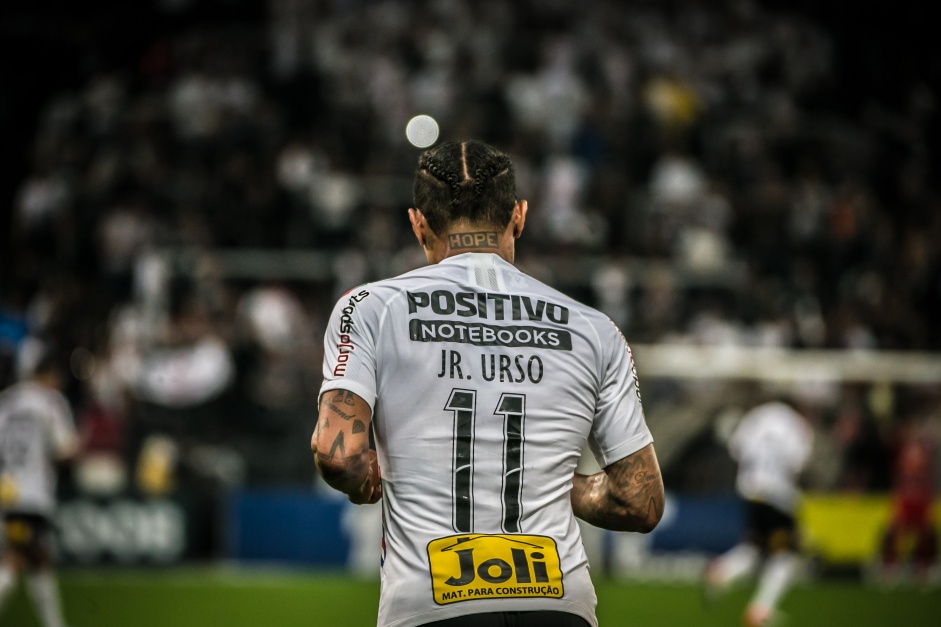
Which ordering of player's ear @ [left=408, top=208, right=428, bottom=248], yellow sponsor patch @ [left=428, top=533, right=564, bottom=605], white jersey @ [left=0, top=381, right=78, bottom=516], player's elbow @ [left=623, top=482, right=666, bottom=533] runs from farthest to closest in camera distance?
white jersey @ [left=0, top=381, right=78, bottom=516], player's ear @ [left=408, top=208, right=428, bottom=248], player's elbow @ [left=623, top=482, right=666, bottom=533], yellow sponsor patch @ [left=428, top=533, right=564, bottom=605]

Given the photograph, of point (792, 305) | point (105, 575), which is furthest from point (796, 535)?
point (105, 575)

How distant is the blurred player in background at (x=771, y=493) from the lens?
42.1 feet

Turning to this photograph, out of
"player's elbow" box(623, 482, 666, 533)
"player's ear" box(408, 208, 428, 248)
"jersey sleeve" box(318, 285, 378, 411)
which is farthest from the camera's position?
"player's ear" box(408, 208, 428, 248)

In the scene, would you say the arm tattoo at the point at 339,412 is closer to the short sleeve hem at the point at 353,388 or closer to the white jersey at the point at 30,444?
the short sleeve hem at the point at 353,388

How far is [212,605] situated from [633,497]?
952 cm

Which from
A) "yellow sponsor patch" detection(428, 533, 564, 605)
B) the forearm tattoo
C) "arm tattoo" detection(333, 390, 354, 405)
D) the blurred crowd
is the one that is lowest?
"yellow sponsor patch" detection(428, 533, 564, 605)

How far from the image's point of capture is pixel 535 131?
19188mm

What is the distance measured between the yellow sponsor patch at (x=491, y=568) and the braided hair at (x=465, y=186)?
2.83 ft

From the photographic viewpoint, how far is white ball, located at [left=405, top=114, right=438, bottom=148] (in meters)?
18.8

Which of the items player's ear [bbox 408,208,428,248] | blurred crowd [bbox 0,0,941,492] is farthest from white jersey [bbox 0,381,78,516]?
player's ear [bbox 408,208,428,248]

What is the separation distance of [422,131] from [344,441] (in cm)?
1587

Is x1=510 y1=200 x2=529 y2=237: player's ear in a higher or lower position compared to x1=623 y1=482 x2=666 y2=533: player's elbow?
higher

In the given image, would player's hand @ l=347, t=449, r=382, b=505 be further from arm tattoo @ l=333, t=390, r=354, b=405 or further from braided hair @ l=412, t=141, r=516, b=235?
braided hair @ l=412, t=141, r=516, b=235

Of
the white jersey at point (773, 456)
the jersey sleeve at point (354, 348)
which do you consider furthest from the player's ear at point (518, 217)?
the white jersey at point (773, 456)
